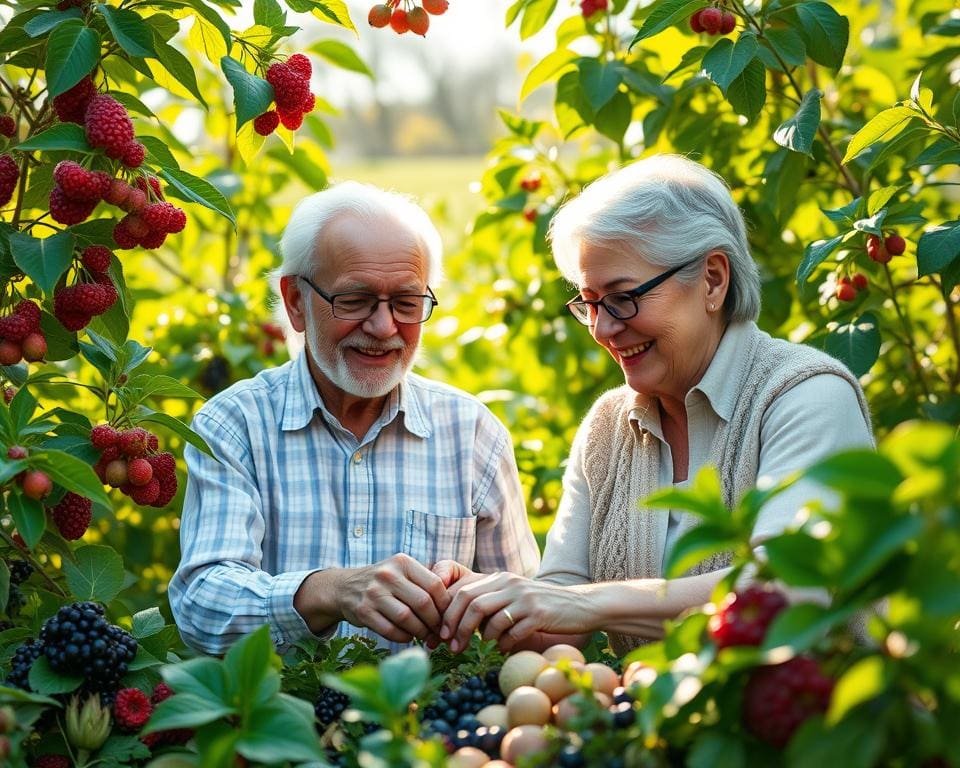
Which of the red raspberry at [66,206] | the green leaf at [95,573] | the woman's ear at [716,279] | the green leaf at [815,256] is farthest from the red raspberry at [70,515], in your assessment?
the green leaf at [815,256]

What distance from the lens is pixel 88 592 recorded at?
75.0 inches

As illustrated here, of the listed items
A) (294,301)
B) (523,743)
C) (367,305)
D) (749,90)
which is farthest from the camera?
(294,301)

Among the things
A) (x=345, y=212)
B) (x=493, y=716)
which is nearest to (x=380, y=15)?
(x=345, y=212)

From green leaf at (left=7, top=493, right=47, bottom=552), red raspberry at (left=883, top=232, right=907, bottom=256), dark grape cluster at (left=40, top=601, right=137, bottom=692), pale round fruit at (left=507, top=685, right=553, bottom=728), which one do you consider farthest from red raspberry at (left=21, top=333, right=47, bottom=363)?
red raspberry at (left=883, top=232, right=907, bottom=256)

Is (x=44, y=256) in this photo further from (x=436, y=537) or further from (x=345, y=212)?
(x=436, y=537)

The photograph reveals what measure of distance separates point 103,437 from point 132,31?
0.67m

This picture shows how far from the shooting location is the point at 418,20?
2316 mm

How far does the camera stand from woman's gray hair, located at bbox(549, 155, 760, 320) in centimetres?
228

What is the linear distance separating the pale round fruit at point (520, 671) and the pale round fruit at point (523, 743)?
19 centimetres

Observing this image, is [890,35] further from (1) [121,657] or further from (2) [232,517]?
(1) [121,657]

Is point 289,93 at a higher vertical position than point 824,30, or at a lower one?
lower

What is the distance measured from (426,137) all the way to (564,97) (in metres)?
17.1

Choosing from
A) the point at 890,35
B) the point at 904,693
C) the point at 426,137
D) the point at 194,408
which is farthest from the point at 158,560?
the point at 426,137

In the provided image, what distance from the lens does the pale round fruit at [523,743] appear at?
1.34 m
